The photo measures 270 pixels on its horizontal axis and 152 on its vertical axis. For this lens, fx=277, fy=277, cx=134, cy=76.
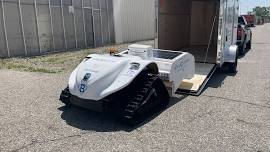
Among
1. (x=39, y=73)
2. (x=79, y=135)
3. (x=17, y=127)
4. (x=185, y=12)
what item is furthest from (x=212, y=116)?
(x=185, y=12)

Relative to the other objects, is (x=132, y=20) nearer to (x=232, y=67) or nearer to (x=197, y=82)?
(x=232, y=67)

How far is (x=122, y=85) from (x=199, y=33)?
338 inches

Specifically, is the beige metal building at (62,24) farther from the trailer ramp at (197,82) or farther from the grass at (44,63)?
the trailer ramp at (197,82)

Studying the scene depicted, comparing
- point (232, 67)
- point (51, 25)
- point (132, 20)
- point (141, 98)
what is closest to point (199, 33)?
point (232, 67)

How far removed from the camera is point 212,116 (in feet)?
18.4

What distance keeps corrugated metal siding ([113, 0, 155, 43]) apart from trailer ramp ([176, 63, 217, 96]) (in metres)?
12.0

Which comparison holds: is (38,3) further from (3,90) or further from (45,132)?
(45,132)

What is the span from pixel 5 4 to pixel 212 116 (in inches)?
428

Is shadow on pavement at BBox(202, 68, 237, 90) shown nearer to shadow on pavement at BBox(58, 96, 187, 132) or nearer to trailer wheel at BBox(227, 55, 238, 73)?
trailer wheel at BBox(227, 55, 238, 73)

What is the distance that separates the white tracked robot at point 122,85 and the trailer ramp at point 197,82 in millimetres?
898

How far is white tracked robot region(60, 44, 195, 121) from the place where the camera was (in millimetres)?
4977

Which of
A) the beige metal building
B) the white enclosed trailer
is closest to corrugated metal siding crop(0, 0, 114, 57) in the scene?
the beige metal building

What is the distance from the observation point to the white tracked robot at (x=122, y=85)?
4.98m

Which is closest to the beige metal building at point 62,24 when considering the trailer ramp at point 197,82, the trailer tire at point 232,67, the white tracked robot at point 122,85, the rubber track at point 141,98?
the trailer tire at point 232,67
